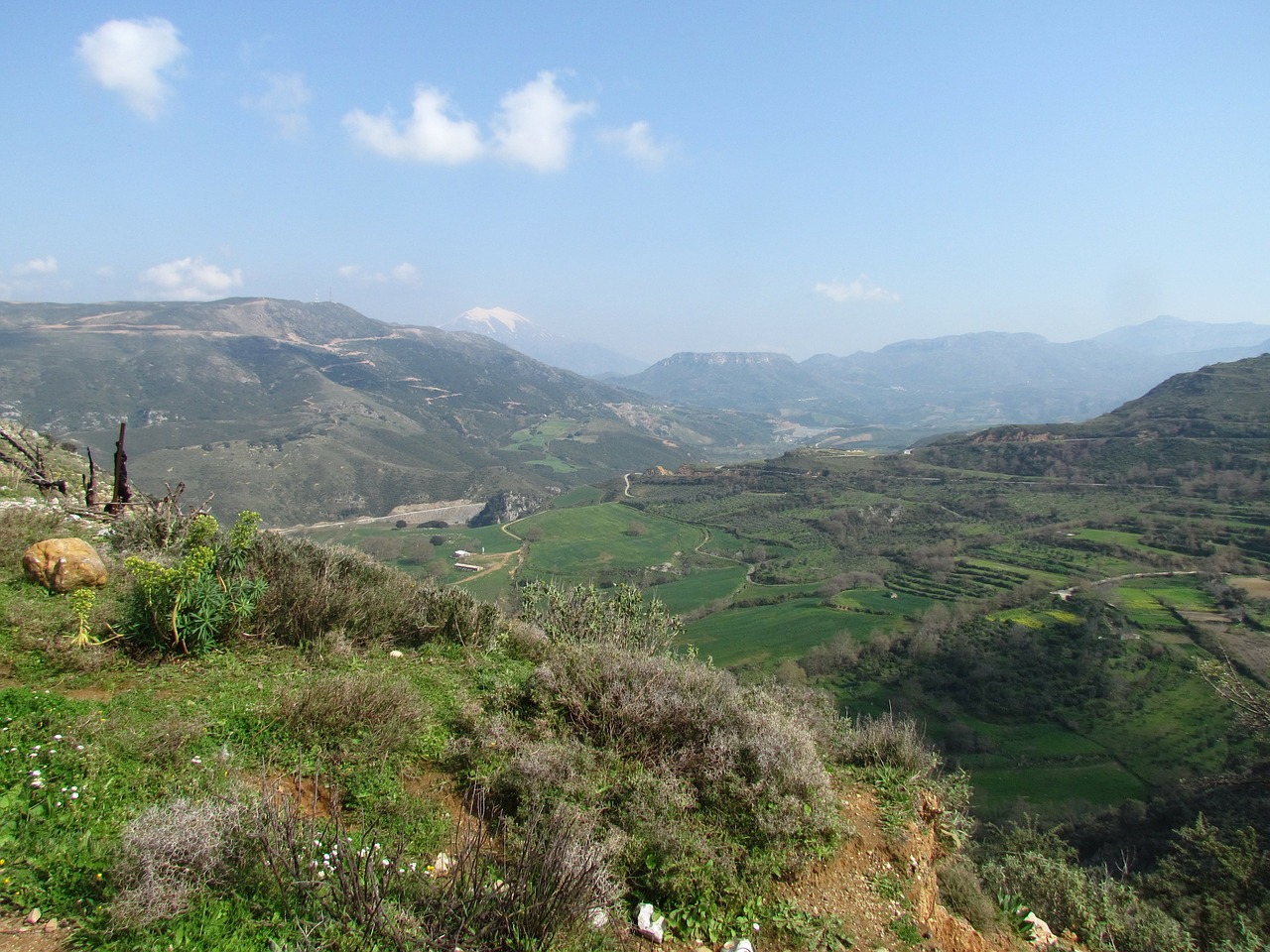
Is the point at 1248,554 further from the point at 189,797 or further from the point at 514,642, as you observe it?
the point at 189,797

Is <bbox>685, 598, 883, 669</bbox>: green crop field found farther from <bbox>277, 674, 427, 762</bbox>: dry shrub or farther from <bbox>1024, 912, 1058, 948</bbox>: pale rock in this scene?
<bbox>277, 674, 427, 762</bbox>: dry shrub

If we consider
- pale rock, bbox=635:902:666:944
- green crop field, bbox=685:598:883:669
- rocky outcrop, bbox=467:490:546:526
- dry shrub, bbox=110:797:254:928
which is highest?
dry shrub, bbox=110:797:254:928

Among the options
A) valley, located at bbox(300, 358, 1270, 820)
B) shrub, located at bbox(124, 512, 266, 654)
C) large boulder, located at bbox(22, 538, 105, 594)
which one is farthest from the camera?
valley, located at bbox(300, 358, 1270, 820)

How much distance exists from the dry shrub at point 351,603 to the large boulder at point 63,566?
199 centimetres

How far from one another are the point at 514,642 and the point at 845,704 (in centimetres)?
3481

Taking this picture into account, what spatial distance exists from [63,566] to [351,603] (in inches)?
150

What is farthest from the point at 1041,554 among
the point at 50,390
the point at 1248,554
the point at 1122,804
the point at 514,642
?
the point at 50,390

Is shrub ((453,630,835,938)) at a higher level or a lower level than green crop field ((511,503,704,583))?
higher

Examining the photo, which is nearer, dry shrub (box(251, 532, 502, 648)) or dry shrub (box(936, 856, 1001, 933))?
dry shrub (box(936, 856, 1001, 933))

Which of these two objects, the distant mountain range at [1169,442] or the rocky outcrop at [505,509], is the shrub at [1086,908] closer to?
the distant mountain range at [1169,442]

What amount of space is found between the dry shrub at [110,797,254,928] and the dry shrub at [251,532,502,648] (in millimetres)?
4817

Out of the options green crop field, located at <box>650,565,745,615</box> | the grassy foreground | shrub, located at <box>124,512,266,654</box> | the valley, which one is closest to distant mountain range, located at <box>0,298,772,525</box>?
the valley

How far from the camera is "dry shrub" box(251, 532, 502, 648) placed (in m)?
8.93

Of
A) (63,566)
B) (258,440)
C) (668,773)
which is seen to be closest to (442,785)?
(668,773)
